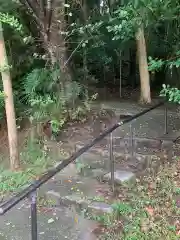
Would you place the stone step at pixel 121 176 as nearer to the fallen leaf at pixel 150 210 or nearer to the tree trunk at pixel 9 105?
the fallen leaf at pixel 150 210

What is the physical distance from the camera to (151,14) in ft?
12.0

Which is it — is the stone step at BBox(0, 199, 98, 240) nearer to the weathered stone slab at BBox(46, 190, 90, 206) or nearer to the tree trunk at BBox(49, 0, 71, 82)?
the weathered stone slab at BBox(46, 190, 90, 206)

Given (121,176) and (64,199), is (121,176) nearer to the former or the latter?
(121,176)

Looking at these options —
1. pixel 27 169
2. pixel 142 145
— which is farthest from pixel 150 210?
pixel 27 169

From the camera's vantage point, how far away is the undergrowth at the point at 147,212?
12.5ft

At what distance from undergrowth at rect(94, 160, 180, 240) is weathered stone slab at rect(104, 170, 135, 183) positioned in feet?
0.32

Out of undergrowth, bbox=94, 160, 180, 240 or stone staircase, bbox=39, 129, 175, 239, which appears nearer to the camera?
undergrowth, bbox=94, 160, 180, 240

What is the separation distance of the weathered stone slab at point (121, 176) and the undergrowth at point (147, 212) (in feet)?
0.32

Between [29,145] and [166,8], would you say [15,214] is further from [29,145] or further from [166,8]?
[166,8]

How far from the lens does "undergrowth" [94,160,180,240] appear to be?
380 centimetres

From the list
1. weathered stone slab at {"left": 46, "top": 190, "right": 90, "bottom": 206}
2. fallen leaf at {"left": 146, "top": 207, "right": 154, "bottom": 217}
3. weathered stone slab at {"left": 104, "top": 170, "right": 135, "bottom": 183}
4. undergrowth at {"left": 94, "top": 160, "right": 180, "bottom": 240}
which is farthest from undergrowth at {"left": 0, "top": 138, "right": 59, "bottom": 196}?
fallen leaf at {"left": 146, "top": 207, "right": 154, "bottom": 217}

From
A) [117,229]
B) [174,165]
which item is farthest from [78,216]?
[174,165]

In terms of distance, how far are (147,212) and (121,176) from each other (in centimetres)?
83

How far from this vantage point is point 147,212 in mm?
4148
